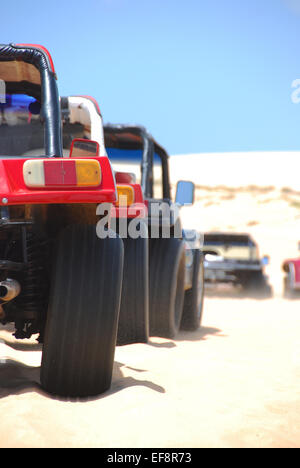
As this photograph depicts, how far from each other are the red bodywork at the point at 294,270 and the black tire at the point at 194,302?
22.2ft

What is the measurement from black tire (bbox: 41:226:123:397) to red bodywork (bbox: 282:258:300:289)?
37.7 feet

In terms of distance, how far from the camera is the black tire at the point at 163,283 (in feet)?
21.5

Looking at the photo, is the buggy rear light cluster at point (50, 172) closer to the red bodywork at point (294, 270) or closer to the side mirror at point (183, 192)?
the side mirror at point (183, 192)

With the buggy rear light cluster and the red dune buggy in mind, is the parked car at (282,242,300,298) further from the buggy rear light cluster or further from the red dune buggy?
the buggy rear light cluster

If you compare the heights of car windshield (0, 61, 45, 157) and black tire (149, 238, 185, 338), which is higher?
car windshield (0, 61, 45, 157)

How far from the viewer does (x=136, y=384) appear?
3.93 m

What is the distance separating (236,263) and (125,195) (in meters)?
9.78

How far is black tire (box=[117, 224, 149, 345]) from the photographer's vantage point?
5.48 meters

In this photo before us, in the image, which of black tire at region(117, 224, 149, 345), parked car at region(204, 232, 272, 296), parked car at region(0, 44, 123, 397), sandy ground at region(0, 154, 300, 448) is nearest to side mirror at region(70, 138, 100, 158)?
parked car at region(0, 44, 123, 397)

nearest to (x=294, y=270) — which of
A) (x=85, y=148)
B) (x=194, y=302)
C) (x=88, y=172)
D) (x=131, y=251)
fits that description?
(x=194, y=302)

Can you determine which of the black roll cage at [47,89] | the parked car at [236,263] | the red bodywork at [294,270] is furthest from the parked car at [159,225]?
the red bodywork at [294,270]

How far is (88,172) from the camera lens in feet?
10.2
